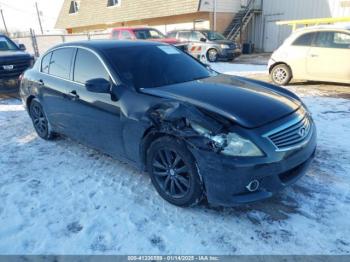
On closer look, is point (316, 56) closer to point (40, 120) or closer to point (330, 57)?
point (330, 57)

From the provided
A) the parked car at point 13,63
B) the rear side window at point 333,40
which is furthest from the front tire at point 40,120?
the rear side window at point 333,40

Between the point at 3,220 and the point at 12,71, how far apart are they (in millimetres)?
7383

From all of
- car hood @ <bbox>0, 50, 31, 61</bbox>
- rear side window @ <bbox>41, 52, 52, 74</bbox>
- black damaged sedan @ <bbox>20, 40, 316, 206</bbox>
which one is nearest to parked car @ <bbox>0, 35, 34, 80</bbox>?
car hood @ <bbox>0, 50, 31, 61</bbox>

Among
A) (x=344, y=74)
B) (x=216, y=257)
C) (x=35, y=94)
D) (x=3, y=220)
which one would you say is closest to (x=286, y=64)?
(x=344, y=74)

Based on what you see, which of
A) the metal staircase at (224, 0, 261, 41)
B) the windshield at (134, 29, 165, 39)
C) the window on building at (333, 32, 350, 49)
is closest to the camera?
the window on building at (333, 32, 350, 49)

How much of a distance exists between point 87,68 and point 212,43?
12.7 meters

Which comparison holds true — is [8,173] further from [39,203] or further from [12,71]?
[12,71]

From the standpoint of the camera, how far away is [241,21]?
21.1 meters

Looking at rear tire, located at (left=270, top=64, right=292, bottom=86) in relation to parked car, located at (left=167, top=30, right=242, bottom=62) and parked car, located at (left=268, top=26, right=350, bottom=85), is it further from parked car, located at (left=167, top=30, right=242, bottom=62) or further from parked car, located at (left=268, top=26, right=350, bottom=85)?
parked car, located at (left=167, top=30, right=242, bottom=62)

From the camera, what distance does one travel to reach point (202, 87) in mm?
3674

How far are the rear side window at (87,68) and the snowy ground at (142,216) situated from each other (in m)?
1.22

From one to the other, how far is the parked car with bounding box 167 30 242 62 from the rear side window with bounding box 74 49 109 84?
40.7ft

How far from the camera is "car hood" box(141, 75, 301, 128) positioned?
3.00m

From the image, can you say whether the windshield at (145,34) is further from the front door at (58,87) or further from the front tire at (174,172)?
the front tire at (174,172)
